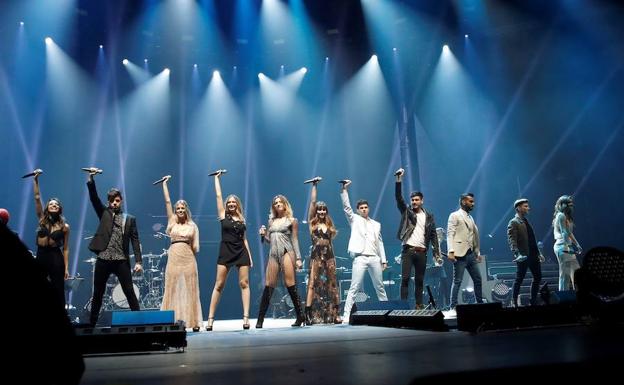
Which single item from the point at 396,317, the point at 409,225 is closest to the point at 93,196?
the point at 396,317

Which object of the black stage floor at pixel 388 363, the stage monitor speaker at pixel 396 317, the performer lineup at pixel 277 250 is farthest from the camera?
the performer lineup at pixel 277 250

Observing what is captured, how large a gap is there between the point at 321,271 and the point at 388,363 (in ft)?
19.1

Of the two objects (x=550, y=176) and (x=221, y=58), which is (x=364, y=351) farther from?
(x=221, y=58)

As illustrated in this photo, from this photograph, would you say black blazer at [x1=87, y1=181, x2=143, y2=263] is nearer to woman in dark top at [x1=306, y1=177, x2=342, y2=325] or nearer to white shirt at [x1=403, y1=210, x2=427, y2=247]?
woman in dark top at [x1=306, y1=177, x2=342, y2=325]

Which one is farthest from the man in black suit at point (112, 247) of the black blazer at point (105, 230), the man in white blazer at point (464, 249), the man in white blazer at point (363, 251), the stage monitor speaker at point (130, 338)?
the man in white blazer at point (464, 249)

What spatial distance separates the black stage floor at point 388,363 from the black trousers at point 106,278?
2.62 metres

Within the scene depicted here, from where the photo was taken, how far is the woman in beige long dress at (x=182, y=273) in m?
6.96

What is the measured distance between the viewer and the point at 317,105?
16484mm

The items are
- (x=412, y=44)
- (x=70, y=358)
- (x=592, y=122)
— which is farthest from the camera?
(x=412, y=44)

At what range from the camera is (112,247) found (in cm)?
637

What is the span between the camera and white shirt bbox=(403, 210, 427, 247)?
7598 mm

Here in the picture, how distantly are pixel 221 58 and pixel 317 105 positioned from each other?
134 inches

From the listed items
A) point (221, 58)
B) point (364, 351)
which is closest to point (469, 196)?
point (364, 351)

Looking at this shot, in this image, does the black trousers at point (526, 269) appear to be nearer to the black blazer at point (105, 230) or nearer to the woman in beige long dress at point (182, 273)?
the woman in beige long dress at point (182, 273)
